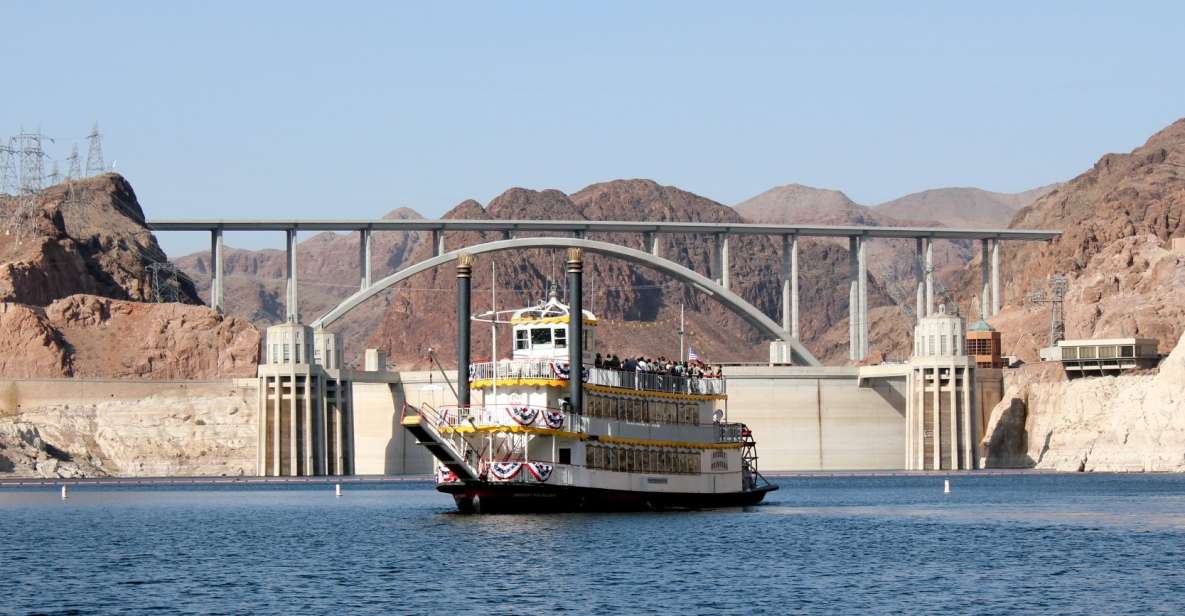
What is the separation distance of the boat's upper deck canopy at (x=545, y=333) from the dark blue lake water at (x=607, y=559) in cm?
952

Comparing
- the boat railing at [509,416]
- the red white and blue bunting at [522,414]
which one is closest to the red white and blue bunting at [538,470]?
the boat railing at [509,416]

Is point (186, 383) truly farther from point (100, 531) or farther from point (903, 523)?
point (903, 523)

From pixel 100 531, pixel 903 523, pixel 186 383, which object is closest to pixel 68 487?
pixel 186 383

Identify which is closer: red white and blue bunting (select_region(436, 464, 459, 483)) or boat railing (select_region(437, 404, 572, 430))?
boat railing (select_region(437, 404, 572, 430))

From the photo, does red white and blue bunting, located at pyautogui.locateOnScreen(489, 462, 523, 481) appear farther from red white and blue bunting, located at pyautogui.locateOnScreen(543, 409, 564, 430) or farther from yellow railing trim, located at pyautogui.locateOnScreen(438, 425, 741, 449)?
red white and blue bunting, located at pyautogui.locateOnScreen(543, 409, 564, 430)

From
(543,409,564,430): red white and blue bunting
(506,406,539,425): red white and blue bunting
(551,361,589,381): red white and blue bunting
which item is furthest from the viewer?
(551,361,589,381): red white and blue bunting

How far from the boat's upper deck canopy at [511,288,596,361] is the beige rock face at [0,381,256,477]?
89.1 metres

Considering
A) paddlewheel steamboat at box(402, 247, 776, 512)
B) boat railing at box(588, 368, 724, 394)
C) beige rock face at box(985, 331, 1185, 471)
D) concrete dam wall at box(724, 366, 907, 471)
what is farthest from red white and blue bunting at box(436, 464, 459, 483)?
concrete dam wall at box(724, 366, 907, 471)

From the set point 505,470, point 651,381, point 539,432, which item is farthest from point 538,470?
point 651,381

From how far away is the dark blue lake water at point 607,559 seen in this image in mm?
66938

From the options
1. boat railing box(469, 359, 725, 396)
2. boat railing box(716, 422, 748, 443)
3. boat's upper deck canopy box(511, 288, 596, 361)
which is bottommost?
boat railing box(716, 422, 748, 443)

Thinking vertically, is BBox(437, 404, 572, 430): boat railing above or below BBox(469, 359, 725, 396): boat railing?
below

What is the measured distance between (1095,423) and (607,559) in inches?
4606

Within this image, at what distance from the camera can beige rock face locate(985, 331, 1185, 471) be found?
510 ft
